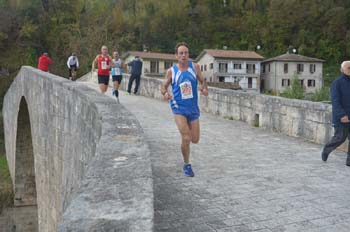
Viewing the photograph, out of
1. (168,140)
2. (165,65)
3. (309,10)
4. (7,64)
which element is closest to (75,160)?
(168,140)

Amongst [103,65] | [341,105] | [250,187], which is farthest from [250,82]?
[250,187]

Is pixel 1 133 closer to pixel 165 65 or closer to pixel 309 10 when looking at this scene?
pixel 165 65

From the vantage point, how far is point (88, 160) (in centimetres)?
525

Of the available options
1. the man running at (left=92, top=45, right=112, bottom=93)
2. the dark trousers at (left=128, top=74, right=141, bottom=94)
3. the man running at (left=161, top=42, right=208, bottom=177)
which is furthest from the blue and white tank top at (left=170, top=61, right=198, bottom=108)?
the dark trousers at (left=128, top=74, right=141, bottom=94)

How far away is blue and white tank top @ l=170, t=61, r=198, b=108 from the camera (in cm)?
459

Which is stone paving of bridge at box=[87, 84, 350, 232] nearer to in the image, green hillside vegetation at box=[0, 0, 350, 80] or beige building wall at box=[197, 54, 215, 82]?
green hillside vegetation at box=[0, 0, 350, 80]

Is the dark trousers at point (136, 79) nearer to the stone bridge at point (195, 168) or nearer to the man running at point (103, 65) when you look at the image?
the stone bridge at point (195, 168)

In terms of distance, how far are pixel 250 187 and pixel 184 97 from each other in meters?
1.16

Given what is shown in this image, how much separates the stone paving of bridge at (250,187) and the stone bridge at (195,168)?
0.04 ft

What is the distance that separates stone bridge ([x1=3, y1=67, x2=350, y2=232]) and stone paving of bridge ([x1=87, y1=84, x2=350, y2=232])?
0.4 inches

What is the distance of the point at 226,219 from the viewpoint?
11.5 ft

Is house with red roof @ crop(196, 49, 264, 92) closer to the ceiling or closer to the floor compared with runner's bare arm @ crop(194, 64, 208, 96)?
→ closer to the ceiling

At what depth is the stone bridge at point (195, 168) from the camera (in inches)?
97.8

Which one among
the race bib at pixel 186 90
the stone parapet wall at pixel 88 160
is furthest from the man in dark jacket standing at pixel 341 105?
the stone parapet wall at pixel 88 160
